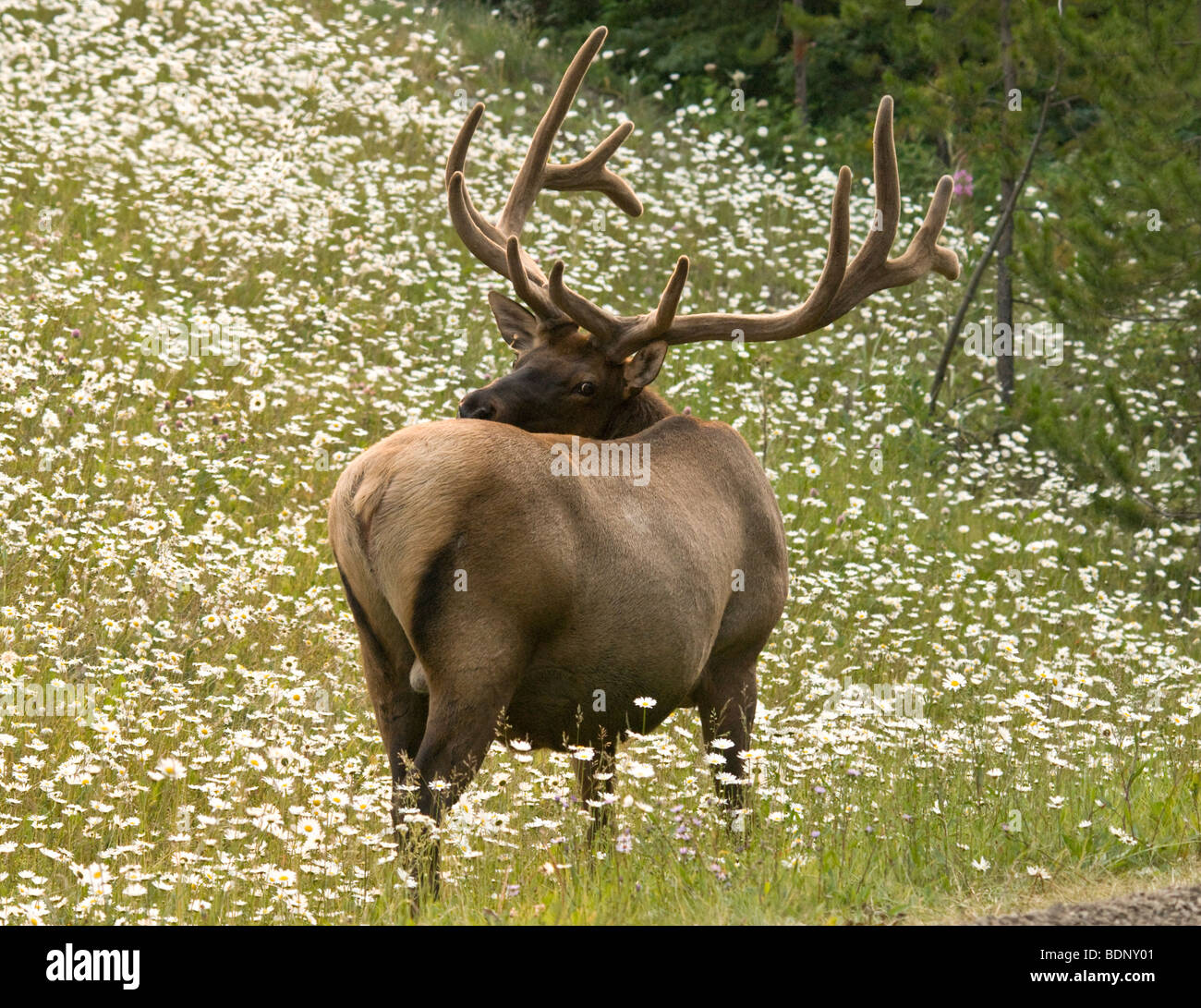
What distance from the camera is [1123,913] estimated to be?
4.23 metres

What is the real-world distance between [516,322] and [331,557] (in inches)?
103

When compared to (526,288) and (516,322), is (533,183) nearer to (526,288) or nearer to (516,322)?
(516,322)

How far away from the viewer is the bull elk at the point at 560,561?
473 centimetres

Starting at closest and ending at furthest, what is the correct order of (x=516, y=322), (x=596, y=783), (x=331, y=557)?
(x=596, y=783)
(x=516, y=322)
(x=331, y=557)

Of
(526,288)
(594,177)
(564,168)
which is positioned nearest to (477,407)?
(526,288)

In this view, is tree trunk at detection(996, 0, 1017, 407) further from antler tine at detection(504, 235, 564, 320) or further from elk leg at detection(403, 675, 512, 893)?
elk leg at detection(403, 675, 512, 893)

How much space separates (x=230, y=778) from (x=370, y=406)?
5.41 meters

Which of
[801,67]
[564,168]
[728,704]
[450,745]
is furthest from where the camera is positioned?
[801,67]

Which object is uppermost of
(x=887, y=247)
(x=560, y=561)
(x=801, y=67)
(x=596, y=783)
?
(x=801, y=67)

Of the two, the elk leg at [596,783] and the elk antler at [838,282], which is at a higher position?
the elk antler at [838,282]

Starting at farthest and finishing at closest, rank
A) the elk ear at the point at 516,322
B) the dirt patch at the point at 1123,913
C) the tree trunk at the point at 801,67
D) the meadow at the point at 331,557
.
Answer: the tree trunk at the point at 801,67 < the elk ear at the point at 516,322 < the meadow at the point at 331,557 < the dirt patch at the point at 1123,913

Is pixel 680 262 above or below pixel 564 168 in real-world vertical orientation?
below

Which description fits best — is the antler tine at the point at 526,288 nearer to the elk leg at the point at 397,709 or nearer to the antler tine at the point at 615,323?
the antler tine at the point at 615,323

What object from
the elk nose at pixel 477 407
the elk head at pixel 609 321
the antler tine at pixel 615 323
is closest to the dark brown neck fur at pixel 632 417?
the elk head at pixel 609 321
